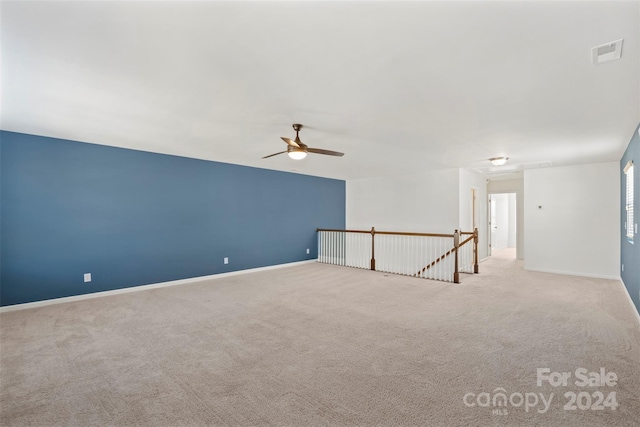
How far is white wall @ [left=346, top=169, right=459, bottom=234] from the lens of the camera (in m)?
7.27

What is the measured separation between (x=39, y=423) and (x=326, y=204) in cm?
742

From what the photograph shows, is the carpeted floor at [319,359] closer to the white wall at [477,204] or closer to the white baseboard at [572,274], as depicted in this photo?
the white baseboard at [572,274]

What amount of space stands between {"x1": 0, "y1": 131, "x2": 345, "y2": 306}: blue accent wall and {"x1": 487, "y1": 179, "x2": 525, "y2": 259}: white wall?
7.01 metres

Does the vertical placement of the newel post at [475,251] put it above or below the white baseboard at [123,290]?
above

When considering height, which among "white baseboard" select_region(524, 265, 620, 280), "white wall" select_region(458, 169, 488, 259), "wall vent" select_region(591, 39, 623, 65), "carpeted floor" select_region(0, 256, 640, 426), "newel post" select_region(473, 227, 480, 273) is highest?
"wall vent" select_region(591, 39, 623, 65)

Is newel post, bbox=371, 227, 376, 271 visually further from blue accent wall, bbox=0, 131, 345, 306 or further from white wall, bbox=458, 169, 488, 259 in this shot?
blue accent wall, bbox=0, 131, 345, 306

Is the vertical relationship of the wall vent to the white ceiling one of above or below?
below

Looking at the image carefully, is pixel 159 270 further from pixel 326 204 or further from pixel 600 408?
pixel 600 408

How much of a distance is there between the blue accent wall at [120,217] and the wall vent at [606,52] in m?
5.98

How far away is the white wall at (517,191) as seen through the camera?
28.8 ft

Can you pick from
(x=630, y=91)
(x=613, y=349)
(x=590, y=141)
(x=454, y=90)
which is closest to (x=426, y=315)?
(x=613, y=349)

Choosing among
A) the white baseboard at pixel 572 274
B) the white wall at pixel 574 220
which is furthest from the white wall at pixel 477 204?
the white baseboard at pixel 572 274

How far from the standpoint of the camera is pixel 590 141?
173 inches

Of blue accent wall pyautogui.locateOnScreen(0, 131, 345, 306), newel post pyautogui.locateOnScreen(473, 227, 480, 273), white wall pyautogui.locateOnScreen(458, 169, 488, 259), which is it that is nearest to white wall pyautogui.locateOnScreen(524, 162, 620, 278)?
white wall pyautogui.locateOnScreen(458, 169, 488, 259)
